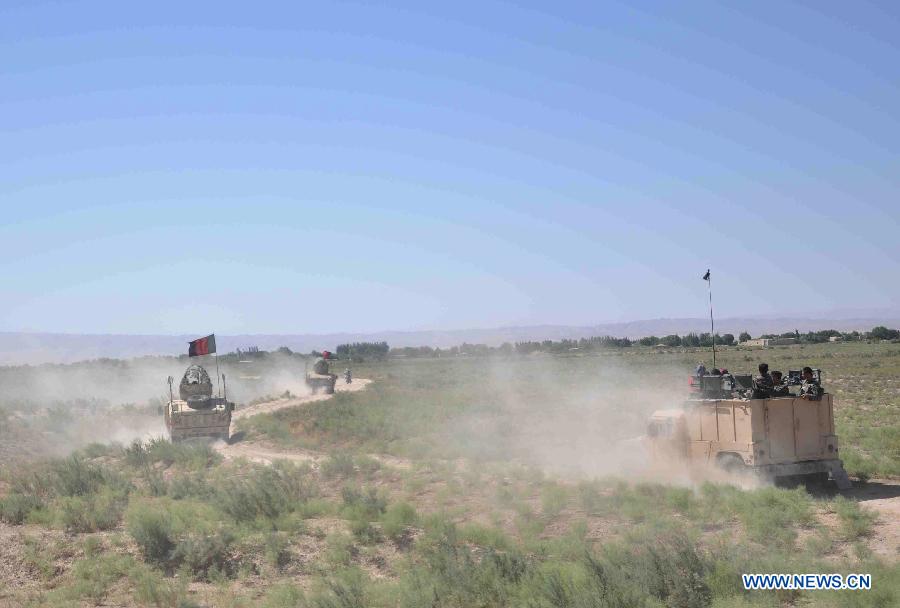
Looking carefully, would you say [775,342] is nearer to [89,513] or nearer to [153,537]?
[89,513]

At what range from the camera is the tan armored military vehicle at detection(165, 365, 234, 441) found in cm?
3012

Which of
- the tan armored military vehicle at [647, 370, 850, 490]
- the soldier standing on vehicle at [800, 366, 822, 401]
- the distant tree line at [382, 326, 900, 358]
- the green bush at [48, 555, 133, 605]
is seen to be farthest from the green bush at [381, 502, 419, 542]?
the distant tree line at [382, 326, 900, 358]

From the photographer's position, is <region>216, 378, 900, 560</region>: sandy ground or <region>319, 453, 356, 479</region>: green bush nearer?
<region>216, 378, 900, 560</region>: sandy ground

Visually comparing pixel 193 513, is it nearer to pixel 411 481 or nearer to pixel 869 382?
pixel 411 481

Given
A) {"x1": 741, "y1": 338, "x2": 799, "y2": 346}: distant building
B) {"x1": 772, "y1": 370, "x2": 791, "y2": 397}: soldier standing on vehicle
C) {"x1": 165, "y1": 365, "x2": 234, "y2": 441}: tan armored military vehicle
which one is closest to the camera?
{"x1": 772, "y1": 370, "x2": 791, "y2": 397}: soldier standing on vehicle

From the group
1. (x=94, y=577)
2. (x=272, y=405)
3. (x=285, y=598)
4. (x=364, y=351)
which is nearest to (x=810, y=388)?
(x=285, y=598)

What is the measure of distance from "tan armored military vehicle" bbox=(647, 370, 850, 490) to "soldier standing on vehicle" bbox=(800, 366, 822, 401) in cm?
8

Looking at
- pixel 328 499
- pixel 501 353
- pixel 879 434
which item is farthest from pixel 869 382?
pixel 501 353

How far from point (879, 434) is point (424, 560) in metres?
16.7

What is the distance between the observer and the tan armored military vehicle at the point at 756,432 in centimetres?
1555

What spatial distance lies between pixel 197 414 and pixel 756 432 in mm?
20892

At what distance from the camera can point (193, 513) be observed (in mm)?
16141

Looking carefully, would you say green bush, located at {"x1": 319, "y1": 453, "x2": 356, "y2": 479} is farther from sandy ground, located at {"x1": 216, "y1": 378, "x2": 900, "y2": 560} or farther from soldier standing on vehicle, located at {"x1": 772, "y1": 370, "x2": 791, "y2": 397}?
soldier standing on vehicle, located at {"x1": 772, "y1": 370, "x2": 791, "y2": 397}

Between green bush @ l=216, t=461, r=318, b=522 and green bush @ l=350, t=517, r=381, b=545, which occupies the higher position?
green bush @ l=216, t=461, r=318, b=522
